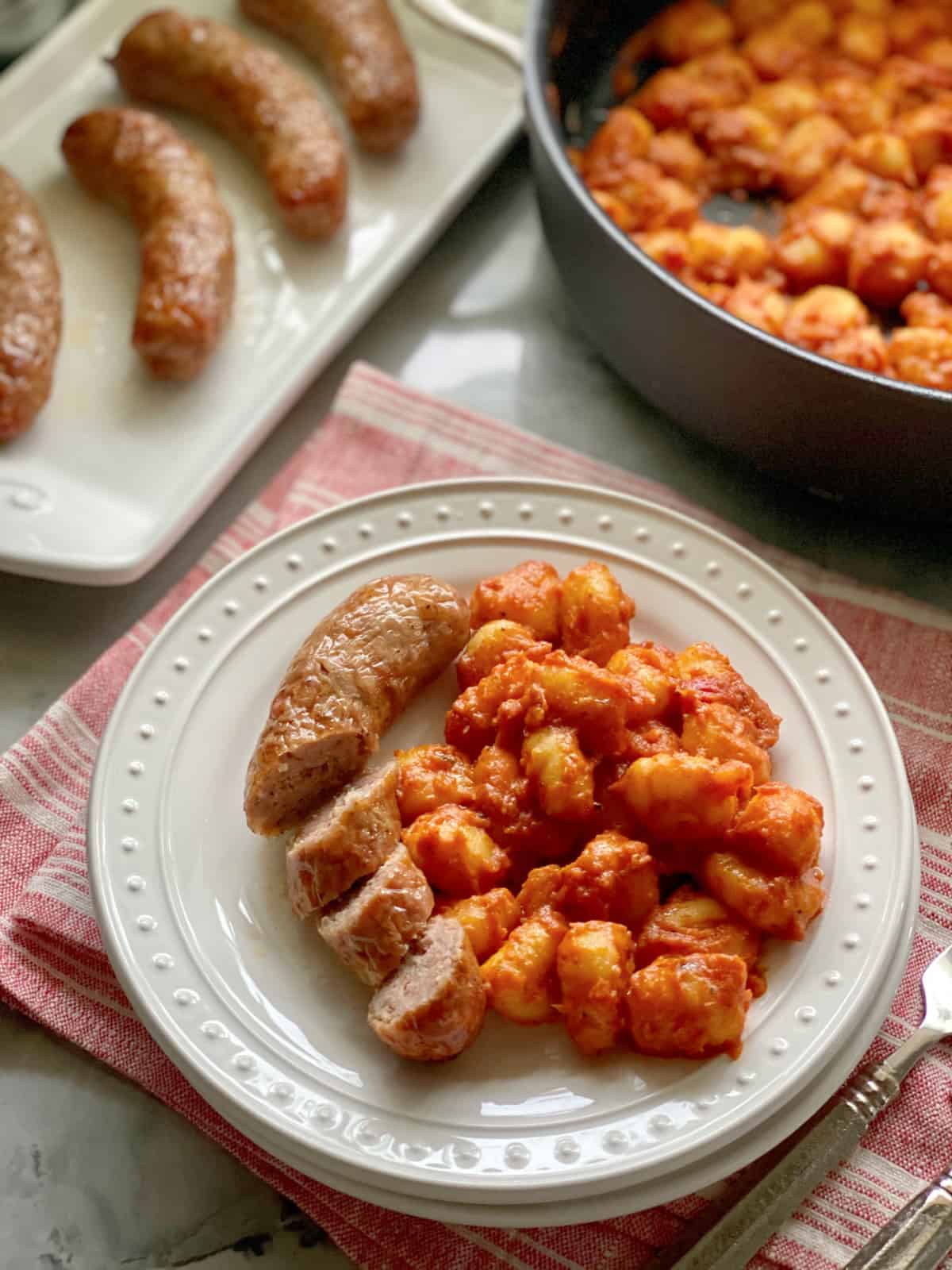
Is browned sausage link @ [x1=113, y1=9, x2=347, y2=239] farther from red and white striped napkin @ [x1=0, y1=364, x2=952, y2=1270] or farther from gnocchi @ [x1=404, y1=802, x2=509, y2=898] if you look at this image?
gnocchi @ [x1=404, y1=802, x2=509, y2=898]

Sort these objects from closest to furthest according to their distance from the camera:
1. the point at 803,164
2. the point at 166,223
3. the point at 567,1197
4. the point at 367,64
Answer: the point at 567,1197 < the point at 166,223 < the point at 803,164 < the point at 367,64

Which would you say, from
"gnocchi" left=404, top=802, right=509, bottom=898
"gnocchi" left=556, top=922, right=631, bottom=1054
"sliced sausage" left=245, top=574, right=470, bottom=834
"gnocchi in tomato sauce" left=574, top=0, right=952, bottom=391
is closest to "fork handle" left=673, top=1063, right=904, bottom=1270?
"gnocchi" left=556, top=922, right=631, bottom=1054

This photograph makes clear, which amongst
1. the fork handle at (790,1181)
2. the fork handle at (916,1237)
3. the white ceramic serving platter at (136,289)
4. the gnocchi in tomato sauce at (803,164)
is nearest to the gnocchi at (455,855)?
the fork handle at (790,1181)

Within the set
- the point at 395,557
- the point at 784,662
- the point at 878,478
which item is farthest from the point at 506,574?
the point at 878,478

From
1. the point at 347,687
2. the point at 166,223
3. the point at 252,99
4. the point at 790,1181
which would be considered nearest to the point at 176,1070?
the point at 347,687

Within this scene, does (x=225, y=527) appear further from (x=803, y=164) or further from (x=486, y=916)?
(x=803, y=164)

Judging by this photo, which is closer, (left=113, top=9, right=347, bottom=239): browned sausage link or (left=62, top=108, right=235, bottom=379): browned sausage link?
(left=62, top=108, right=235, bottom=379): browned sausage link
